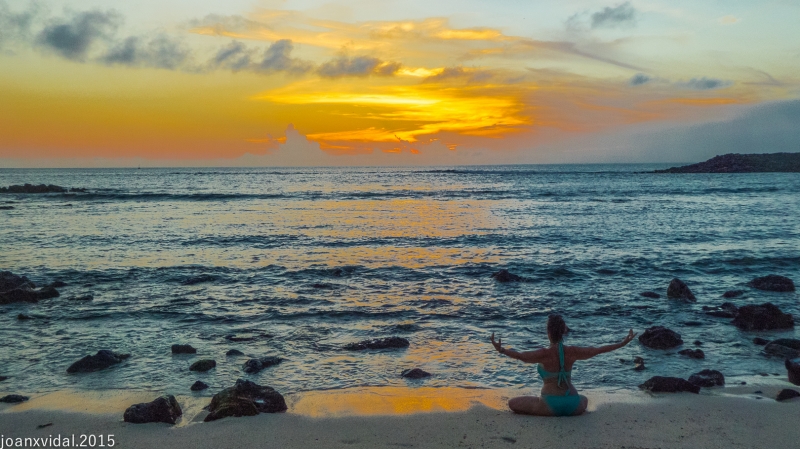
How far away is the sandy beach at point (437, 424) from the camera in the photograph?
6320mm

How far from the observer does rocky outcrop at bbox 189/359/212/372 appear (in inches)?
364

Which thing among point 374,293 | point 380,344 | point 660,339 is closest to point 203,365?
point 380,344

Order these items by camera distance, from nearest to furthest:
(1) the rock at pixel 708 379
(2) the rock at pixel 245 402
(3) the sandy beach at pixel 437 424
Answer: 1. (3) the sandy beach at pixel 437 424
2. (2) the rock at pixel 245 402
3. (1) the rock at pixel 708 379

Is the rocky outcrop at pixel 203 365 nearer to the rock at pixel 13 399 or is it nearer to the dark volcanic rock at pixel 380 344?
the rock at pixel 13 399

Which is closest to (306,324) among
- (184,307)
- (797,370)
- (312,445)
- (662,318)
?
(184,307)

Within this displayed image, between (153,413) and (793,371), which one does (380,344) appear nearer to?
(153,413)

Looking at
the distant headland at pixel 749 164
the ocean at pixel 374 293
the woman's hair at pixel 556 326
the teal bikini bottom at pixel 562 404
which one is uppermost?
the distant headland at pixel 749 164

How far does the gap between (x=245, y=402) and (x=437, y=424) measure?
2.57 meters

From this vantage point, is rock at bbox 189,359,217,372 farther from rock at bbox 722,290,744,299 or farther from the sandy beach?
rock at bbox 722,290,744,299

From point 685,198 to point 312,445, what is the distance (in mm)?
53454

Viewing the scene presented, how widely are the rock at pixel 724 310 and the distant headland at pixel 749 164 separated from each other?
10622 cm

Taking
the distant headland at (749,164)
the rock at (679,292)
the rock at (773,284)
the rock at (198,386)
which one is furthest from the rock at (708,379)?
the distant headland at (749,164)

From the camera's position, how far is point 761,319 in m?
11.6

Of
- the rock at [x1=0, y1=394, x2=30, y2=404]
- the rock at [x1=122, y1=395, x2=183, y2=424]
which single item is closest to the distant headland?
the rock at [x1=122, y1=395, x2=183, y2=424]
